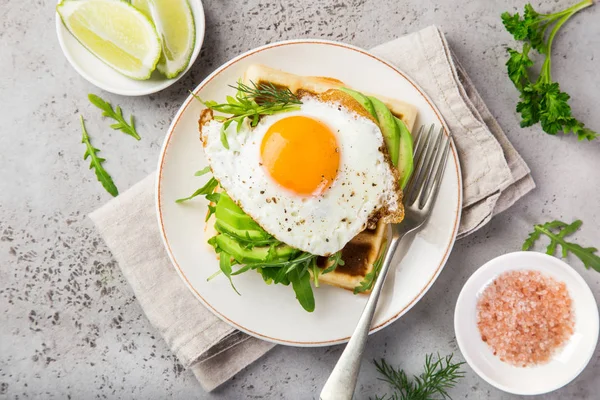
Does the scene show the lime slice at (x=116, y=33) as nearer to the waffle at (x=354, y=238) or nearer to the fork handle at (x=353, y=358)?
the waffle at (x=354, y=238)

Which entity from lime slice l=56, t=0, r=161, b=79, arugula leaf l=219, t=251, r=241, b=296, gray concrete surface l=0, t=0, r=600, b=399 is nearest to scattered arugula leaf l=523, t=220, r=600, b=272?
gray concrete surface l=0, t=0, r=600, b=399

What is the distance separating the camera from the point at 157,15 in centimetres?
288

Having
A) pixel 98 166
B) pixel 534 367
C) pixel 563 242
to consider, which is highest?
pixel 563 242

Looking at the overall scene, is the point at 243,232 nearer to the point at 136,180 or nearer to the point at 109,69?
the point at 136,180

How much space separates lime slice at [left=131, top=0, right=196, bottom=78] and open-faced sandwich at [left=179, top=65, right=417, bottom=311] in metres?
0.41

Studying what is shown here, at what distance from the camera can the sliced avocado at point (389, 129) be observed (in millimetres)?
2723

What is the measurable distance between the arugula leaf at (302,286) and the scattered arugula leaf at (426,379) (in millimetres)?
706

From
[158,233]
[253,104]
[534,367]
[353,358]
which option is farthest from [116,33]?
[534,367]

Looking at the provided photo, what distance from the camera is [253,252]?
2707 mm

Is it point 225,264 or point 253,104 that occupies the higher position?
point 253,104

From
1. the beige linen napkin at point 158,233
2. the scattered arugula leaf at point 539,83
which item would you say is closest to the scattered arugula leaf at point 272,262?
the beige linen napkin at point 158,233

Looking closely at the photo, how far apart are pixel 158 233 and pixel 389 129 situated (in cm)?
146

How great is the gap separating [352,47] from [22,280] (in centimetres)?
240

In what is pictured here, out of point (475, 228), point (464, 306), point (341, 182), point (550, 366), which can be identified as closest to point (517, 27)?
point (475, 228)
